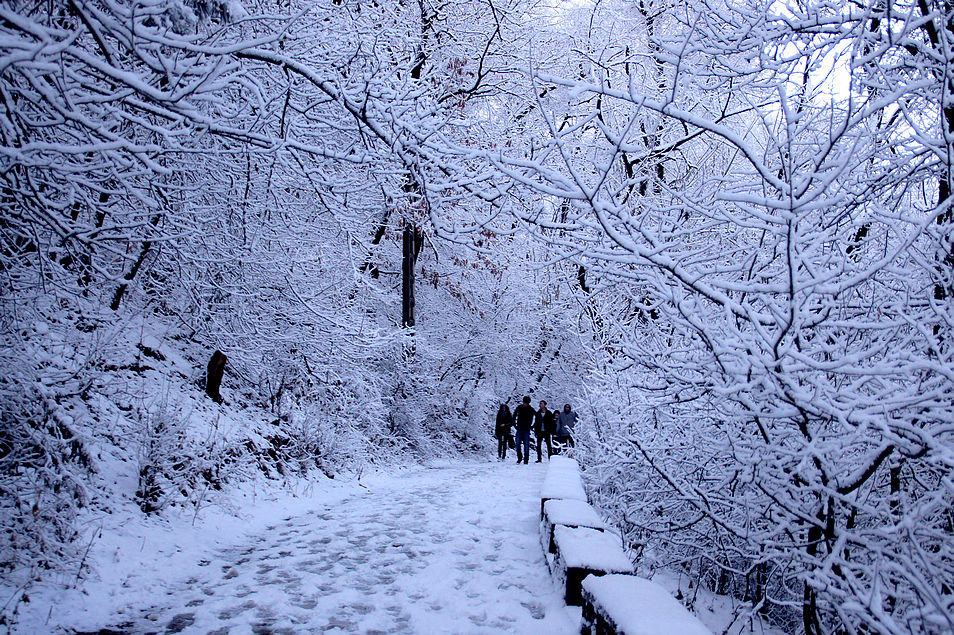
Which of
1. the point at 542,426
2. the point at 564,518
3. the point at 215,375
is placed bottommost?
the point at 542,426

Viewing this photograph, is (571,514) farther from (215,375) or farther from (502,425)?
(502,425)

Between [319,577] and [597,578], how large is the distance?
248cm

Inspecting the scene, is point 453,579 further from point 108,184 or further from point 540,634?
point 108,184

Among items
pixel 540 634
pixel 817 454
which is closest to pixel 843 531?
pixel 817 454

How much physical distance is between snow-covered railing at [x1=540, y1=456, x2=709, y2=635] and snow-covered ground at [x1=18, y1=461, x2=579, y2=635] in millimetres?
272

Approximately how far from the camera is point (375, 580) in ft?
16.4

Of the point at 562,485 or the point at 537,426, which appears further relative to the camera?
the point at 537,426

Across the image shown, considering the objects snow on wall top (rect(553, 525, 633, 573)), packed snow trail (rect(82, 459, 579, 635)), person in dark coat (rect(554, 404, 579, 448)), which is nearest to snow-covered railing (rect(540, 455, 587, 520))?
packed snow trail (rect(82, 459, 579, 635))

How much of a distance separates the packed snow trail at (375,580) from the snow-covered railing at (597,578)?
0.92ft

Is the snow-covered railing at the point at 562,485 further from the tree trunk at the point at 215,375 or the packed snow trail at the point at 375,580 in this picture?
the tree trunk at the point at 215,375

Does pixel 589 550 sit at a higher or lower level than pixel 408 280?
lower

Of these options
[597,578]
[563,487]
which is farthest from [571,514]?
[597,578]

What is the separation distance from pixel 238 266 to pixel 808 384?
723 cm

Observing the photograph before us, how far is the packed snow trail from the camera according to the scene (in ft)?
13.4
